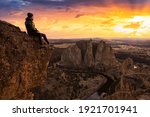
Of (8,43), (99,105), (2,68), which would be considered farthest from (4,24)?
(99,105)

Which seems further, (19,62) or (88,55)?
(88,55)

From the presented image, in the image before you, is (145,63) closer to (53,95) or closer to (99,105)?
(53,95)

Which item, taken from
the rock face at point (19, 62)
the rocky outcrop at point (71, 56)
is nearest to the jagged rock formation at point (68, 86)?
the rocky outcrop at point (71, 56)

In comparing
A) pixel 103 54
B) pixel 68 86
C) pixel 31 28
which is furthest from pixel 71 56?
pixel 31 28

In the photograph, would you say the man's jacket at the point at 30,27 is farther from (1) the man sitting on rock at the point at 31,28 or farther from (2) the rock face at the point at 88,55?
(2) the rock face at the point at 88,55

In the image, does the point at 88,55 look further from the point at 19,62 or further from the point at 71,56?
the point at 19,62
